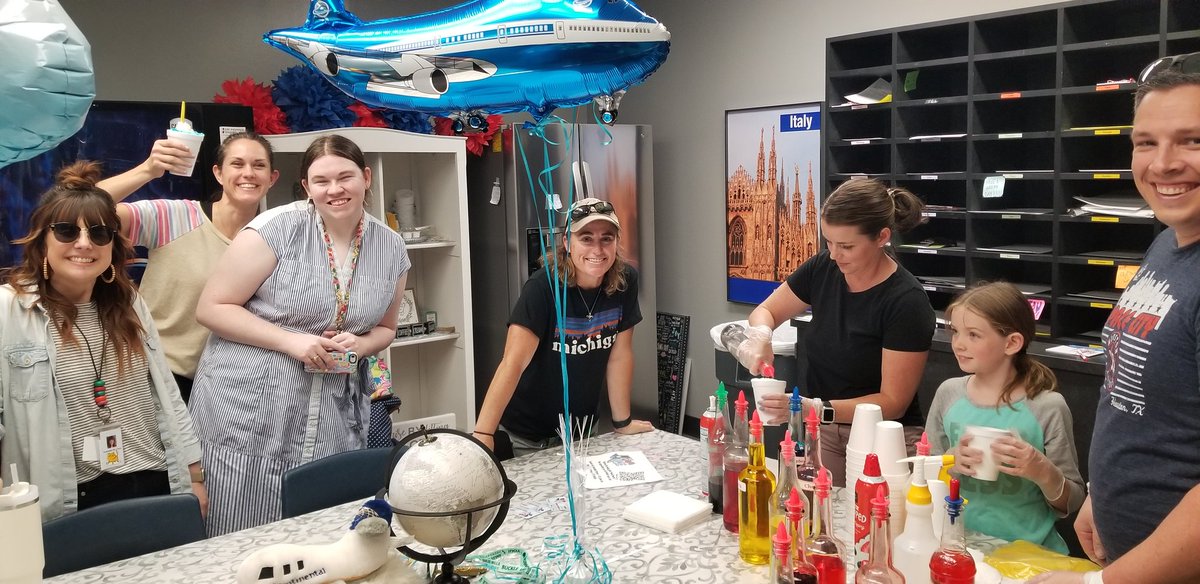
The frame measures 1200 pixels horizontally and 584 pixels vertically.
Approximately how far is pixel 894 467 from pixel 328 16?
51.5 inches

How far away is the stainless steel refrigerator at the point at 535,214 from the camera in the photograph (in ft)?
15.3

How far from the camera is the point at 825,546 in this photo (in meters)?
1.46

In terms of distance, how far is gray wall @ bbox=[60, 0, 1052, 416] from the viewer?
4027 millimetres

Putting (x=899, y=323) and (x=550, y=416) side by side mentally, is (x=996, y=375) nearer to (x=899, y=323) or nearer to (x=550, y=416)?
(x=899, y=323)

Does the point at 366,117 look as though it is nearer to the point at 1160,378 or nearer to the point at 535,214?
the point at 535,214

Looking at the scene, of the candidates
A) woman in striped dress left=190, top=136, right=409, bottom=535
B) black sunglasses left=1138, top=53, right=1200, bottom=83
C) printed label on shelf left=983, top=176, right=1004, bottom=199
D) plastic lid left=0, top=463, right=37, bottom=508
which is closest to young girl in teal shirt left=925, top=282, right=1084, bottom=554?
black sunglasses left=1138, top=53, right=1200, bottom=83

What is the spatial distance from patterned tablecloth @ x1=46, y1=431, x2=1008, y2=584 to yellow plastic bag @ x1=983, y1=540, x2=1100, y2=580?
0.96 ft

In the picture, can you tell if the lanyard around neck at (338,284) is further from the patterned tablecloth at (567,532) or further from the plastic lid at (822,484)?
the plastic lid at (822,484)

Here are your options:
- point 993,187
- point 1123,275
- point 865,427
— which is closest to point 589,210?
point 865,427

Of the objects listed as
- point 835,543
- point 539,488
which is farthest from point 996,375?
point 539,488

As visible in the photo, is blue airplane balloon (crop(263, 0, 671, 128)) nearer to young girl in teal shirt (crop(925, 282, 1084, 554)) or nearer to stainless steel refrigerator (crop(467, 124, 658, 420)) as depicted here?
young girl in teal shirt (crop(925, 282, 1084, 554))

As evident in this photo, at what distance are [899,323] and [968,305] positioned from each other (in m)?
0.18

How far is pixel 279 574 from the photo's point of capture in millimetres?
1491

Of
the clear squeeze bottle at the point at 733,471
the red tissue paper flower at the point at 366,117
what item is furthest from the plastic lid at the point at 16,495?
the red tissue paper flower at the point at 366,117
